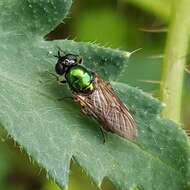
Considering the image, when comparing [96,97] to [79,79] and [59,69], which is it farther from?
[59,69]

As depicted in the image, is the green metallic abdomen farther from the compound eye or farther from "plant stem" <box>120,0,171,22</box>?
"plant stem" <box>120,0,171,22</box>

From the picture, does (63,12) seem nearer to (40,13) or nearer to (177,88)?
(40,13)

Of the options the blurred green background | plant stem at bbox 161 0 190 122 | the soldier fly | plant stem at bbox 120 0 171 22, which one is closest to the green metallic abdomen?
the soldier fly

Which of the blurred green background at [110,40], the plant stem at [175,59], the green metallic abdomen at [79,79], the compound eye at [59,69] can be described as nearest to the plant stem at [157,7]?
the blurred green background at [110,40]

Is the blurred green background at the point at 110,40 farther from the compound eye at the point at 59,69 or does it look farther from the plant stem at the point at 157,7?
the compound eye at the point at 59,69

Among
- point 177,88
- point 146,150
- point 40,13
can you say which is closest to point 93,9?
point 177,88

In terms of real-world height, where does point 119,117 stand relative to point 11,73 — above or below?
below

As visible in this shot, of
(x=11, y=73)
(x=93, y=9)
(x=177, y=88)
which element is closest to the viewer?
(x=11, y=73)
